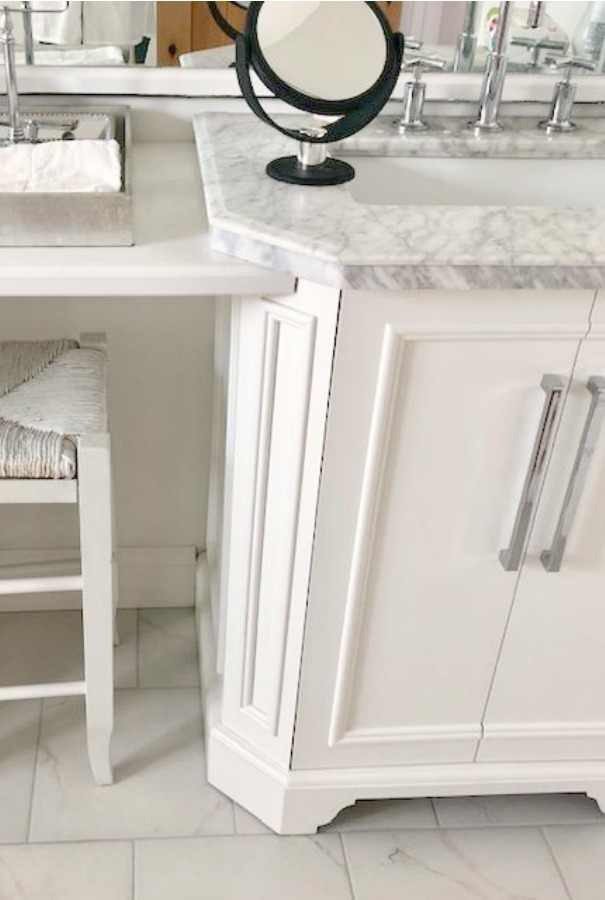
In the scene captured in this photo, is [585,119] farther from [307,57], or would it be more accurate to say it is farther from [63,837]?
[63,837]

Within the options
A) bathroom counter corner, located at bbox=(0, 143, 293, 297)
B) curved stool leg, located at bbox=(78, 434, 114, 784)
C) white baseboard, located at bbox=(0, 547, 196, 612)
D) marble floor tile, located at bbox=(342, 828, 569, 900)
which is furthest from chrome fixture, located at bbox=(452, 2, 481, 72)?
marble floor tile, located at bbox=(342, 828, 569, 900)

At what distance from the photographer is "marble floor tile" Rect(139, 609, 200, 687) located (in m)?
1.71

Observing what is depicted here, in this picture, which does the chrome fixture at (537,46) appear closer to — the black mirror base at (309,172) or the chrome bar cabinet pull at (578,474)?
the black mirror base at (309,172)

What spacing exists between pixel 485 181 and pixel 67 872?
1134 mm

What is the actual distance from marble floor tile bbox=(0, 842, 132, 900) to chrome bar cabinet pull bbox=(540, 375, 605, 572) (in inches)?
28.5

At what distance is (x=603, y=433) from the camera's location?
1.19 meters

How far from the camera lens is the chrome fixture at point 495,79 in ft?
4.54

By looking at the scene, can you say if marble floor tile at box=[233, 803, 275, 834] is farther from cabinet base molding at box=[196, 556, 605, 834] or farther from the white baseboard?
the white baseboard

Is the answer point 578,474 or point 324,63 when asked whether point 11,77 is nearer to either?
point 324,63

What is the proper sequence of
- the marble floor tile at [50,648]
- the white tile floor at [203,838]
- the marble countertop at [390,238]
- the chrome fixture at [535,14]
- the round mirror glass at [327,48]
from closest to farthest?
the marble countertop at [390,238] → the round mirror glass at [327,48] → the white tile floor at [203,838] → the chrome fixture at [535,14] → the marble floor tile at [50,648]

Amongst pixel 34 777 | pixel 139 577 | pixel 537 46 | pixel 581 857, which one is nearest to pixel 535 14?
pixel 537 46

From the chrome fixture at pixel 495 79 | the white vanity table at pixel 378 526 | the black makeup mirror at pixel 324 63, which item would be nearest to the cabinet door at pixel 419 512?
the white vanity table at pixel 378 526

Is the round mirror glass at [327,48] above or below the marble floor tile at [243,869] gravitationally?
above

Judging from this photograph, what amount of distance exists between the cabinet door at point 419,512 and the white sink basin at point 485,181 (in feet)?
1.24
